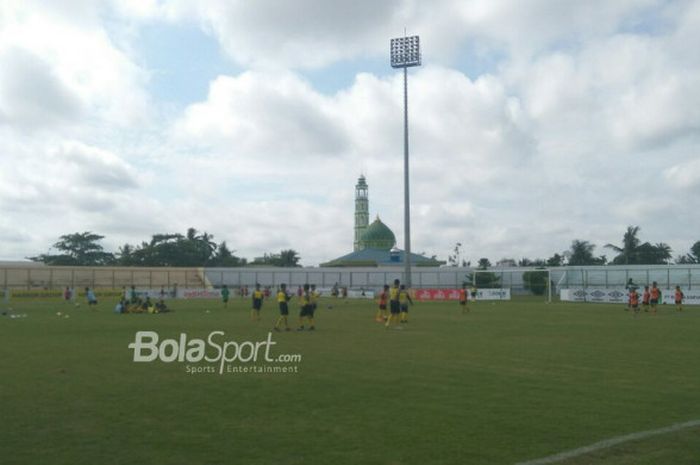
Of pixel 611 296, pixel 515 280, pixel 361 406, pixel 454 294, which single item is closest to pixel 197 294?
pixel 454 294

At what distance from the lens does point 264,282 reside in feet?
270

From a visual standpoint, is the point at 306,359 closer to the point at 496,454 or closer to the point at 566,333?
the point at 496,454

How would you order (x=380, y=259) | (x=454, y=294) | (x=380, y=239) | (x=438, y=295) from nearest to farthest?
(x=438, y=295)
(x=454, y=294)
(x=380, y=259)
(x=380, y=239)

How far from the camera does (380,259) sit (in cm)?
10162

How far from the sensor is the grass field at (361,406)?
733cm

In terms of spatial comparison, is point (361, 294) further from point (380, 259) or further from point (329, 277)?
point (380, 259)

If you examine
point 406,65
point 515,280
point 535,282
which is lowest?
point 535,282

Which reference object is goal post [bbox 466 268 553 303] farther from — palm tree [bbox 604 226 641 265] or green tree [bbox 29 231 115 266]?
green tree [bbox 29 231 115 266]

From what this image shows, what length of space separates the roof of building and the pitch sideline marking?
86784mm

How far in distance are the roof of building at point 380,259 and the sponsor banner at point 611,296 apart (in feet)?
134

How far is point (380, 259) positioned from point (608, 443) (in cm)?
9404

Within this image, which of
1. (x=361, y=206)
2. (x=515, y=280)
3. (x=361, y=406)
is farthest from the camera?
(x=361, y=206)

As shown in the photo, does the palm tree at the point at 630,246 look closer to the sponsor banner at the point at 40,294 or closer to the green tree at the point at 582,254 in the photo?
the green tree at the point at 582,254

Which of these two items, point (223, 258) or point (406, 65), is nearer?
point (406, 65)
